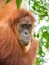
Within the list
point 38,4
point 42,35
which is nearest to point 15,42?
point 42,35

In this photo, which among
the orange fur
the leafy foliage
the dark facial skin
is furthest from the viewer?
the leafy foliage

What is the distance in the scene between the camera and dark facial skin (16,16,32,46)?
2.48m

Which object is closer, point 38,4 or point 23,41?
point 23,41

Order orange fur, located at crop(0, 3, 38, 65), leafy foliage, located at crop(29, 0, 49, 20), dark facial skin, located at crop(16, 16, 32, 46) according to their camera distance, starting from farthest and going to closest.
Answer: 1. leafy foliage, located at crop(29, 0, 49, 20)
2. dark facial skin, located at crop(16, 16, 32, 46)
3. orange fur, located at crop(0, 3, 38, 65)

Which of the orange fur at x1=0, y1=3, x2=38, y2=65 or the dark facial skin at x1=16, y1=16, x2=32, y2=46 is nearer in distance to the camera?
the orange fur at x1=0, y1=3, x2=38, y2=65

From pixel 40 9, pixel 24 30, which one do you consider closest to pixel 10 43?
pixel 24 30

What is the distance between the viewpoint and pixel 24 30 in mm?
2629

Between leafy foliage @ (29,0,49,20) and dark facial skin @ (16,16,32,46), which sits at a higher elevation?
leafy foliage @ (29,0,49,20)

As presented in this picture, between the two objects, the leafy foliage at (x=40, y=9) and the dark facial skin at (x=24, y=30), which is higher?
the leafy foliage at (x=40, y=9)

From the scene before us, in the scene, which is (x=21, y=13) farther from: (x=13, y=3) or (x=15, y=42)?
(x=15, y=42)

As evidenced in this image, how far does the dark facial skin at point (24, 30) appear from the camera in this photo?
2479 millimetres

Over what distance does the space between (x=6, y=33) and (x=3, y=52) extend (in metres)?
0.19

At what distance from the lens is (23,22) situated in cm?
267

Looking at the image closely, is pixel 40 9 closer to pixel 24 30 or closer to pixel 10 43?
pixel 24 30
